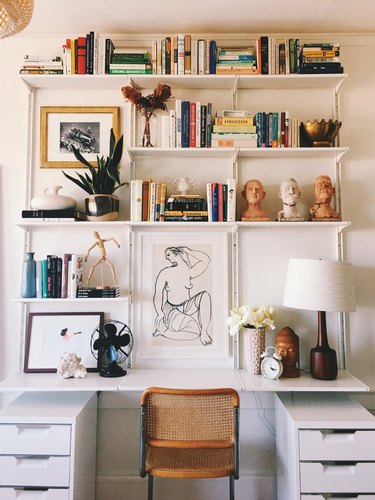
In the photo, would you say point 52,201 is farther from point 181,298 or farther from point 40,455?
point 40,455

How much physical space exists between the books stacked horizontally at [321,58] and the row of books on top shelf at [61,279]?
174 cm

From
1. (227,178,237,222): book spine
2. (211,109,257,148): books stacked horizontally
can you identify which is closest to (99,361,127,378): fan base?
(227,178,237,222): book spine

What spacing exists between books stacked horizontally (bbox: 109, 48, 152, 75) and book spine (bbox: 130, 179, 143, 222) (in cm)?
68

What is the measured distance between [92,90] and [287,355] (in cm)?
200

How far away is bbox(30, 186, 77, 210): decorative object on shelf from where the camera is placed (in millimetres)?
2164

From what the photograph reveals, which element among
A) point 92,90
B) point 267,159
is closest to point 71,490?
point 267,159

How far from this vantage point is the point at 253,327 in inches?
84.2

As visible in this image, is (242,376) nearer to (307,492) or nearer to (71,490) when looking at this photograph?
(307,492)

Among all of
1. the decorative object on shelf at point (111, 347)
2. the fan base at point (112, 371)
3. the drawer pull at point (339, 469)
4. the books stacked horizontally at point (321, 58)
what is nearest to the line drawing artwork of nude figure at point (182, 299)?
the decorative object on shelf at point (111, 347)

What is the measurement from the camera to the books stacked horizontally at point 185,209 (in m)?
2.16

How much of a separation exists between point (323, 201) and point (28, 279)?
70.0 inches

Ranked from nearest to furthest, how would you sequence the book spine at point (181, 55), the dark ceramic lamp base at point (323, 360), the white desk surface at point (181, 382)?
the white desk surface at point (181, 382)
the dark ceramic lamp base at point (323, 360)
the book spine at point (181, 55)

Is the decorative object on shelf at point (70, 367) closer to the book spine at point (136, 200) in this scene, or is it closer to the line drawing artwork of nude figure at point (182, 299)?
the line drawing artwork of nude figure at point (182, 299)

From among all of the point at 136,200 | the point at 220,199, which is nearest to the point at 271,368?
the point at 220,199
